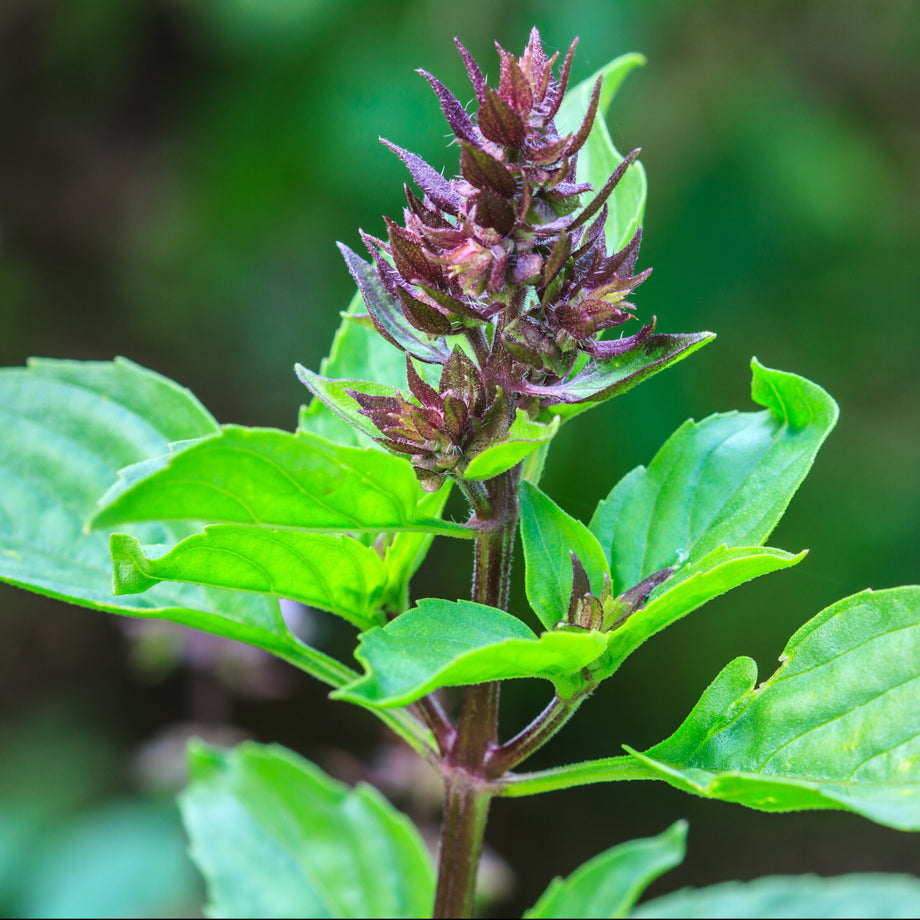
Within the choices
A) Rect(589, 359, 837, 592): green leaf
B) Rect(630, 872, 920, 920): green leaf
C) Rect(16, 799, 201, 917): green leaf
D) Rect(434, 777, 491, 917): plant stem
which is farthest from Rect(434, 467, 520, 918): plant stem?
Rect(16, 799, 201, 917): green leaf

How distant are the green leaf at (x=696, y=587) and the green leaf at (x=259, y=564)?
0.78 feet

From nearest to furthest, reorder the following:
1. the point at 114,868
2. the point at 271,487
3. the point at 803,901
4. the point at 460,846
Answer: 1. the point at 271,487
2. the point at 460,846
3. the point at 803,901
4. the point at 114,868

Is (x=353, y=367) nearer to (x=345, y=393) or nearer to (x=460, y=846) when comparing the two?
(x=345, y=393)

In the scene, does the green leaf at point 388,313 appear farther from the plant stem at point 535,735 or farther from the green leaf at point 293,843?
the green leaf at point 293,843

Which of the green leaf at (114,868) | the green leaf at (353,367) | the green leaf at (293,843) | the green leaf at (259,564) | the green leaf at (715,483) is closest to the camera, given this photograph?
the green leaf at (259,564)

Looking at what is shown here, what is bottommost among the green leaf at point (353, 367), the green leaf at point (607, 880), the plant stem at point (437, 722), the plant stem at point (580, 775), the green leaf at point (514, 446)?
the green leaf at point (607, 880)

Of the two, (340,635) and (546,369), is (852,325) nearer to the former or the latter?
(340,635)

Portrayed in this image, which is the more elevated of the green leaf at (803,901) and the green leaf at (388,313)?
the green leaf at (388,313)

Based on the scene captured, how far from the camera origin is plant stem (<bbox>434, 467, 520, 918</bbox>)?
95cm

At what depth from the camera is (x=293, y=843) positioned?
146cm

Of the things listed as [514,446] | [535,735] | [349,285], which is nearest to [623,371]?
[514,446]

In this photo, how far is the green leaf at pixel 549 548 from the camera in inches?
35.6

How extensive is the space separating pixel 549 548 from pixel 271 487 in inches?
10.7

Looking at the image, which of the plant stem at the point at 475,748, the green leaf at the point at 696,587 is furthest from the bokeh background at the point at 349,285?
the green leaf at the point at 696,587
